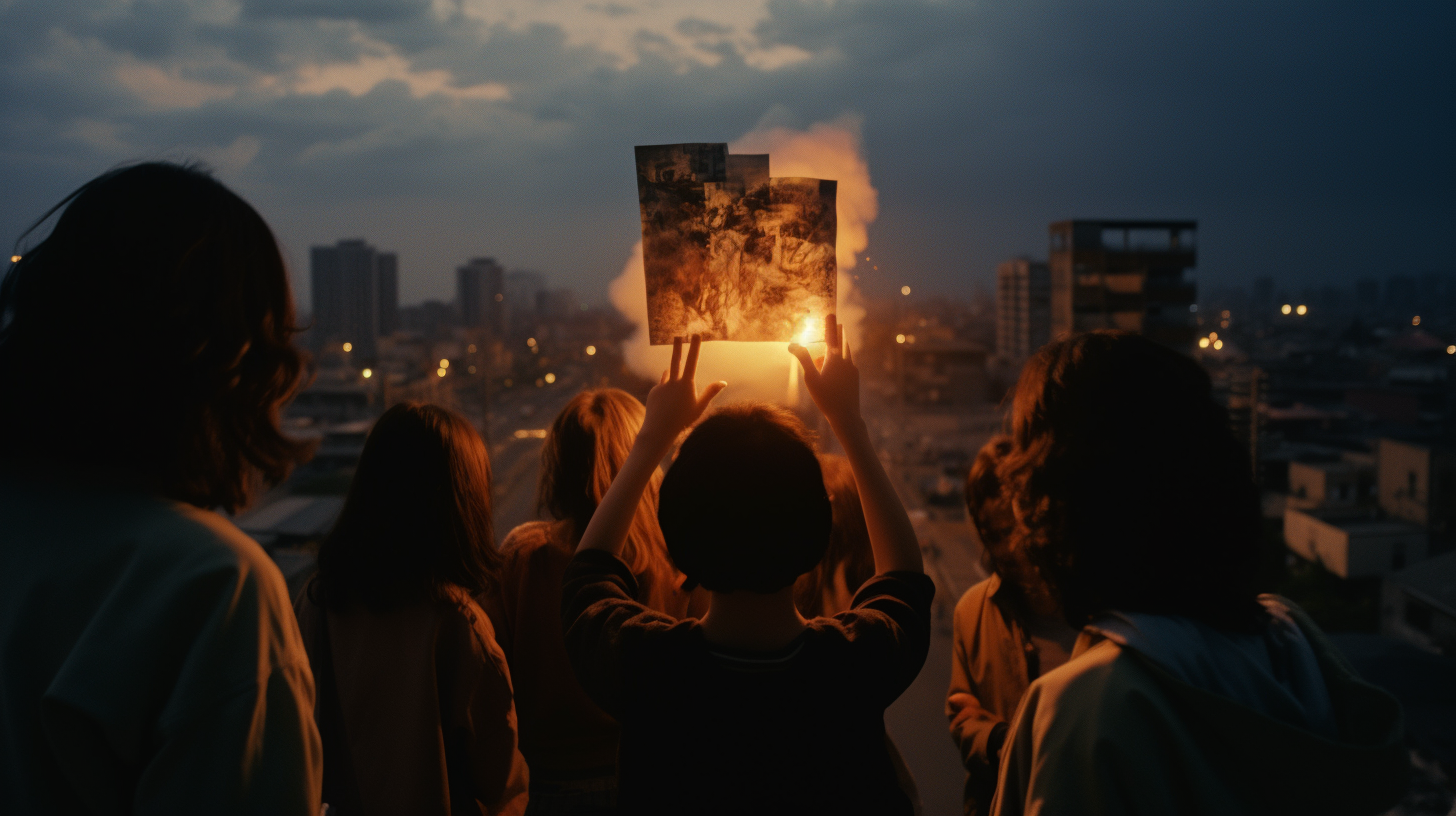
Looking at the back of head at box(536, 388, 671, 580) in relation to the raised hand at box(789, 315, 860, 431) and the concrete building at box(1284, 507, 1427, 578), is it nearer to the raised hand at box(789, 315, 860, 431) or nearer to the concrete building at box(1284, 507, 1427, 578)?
the raised hand at box(789, 315, 860, 431)

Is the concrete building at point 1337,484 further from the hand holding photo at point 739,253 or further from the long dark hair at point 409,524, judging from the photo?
the long dark hair at point 409,524

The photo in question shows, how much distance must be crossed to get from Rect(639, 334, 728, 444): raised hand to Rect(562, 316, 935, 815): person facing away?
13.0 inches

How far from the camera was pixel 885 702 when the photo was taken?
4.14 ft

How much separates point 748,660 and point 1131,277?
1830 centimetres

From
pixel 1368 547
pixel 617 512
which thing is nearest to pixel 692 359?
pixel 617 512

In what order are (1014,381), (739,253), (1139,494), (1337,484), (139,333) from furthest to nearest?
1. (1014,381)
2. (1337,484)
3. (739,253)
4. (1139,494)
5. (139,333)

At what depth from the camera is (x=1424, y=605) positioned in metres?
9.98

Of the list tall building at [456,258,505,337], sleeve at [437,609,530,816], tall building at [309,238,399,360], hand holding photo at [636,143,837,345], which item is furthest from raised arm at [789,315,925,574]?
tall building at [456,258,505,337]

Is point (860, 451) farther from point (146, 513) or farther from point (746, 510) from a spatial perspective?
point (146, 513)

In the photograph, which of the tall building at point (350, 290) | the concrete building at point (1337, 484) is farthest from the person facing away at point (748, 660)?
the tall building at point (350, 290)

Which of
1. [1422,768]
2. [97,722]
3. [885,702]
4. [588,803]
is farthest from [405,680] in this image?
[1422,768]

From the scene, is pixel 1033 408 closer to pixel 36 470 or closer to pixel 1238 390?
pixel 36 470

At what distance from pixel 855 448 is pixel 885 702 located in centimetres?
48

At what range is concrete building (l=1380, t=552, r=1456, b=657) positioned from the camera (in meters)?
9.57
